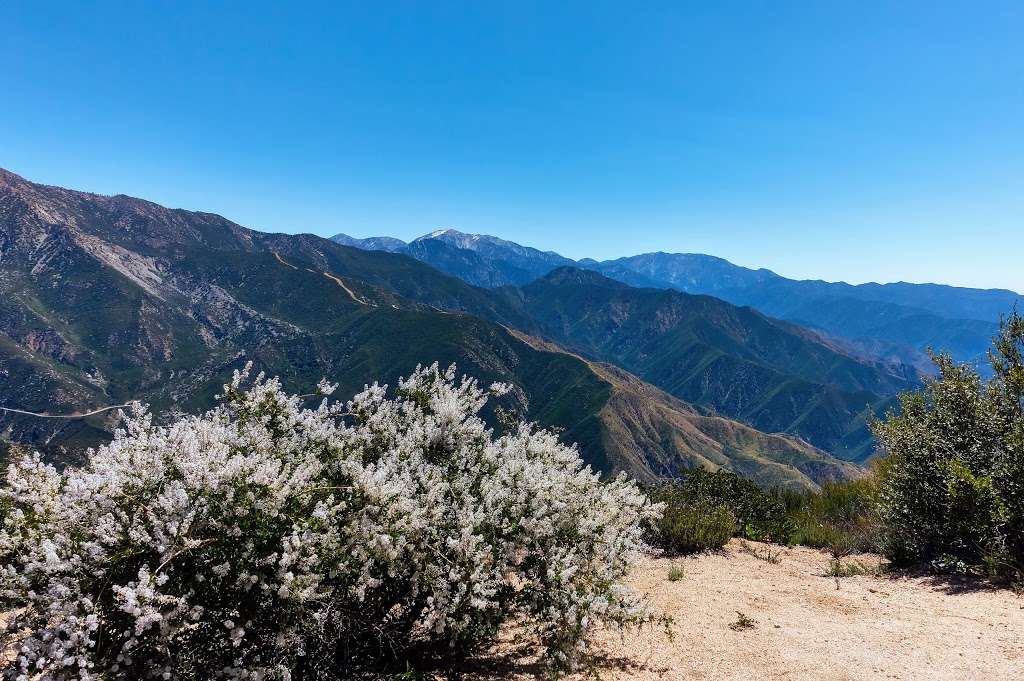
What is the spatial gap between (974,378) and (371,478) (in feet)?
48.0

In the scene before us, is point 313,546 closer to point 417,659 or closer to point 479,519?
point 479,519

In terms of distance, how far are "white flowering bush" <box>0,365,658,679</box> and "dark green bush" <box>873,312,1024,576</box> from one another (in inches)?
336

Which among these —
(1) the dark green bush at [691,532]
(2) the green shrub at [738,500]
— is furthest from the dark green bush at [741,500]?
(1) the dark green bush at [691,532]

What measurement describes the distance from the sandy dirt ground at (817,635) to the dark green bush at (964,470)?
1137 mm

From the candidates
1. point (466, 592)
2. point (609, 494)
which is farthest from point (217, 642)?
point (609, 494)

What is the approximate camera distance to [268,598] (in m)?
5.56

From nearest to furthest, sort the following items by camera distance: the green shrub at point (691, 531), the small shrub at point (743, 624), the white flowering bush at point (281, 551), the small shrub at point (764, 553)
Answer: the white flowering bush at point (281, 551) → the small shrub at point (743, 624) → the small shrub at point (764, 553) → the green shrub at point (691, 531)

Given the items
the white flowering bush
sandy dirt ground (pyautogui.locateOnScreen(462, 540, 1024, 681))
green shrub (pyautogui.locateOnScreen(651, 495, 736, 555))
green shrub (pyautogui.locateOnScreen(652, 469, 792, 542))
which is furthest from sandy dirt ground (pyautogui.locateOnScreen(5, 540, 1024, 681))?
green shrub (pyautogui.locateOnScreen(652, 469, 792, 542))

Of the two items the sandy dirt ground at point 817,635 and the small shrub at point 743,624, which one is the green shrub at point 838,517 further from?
the small shrub at point 743,624

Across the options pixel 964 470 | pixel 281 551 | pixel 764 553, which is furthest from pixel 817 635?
pixel 281 551

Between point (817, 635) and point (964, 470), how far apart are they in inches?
207

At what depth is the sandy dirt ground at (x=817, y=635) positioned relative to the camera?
24.5 feet

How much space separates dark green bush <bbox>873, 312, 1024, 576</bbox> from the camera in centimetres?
1101

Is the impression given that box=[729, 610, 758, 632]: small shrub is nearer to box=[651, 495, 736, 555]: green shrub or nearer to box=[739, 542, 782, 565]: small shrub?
box=[651, 495, 736, 555]: green shrub
